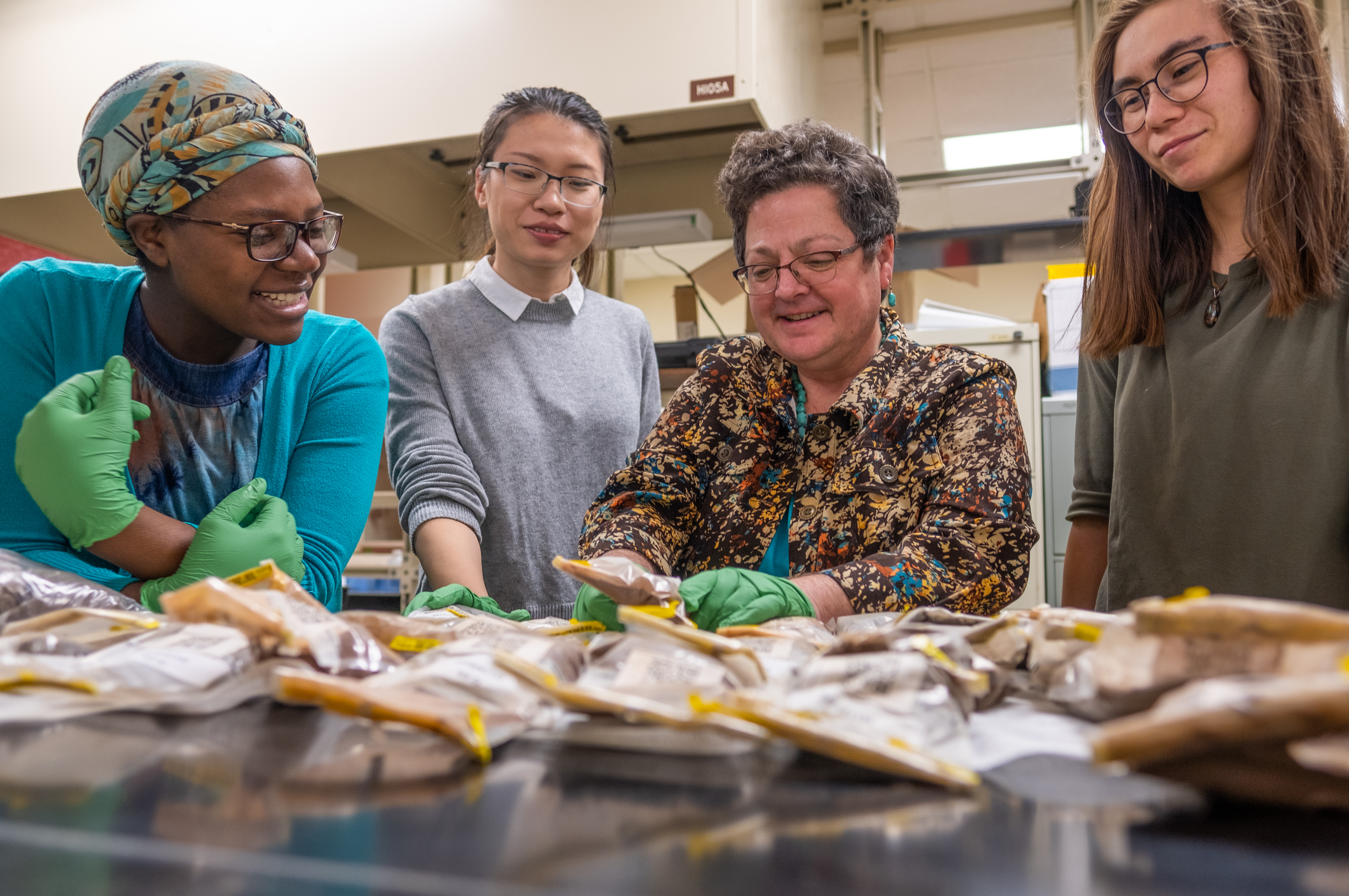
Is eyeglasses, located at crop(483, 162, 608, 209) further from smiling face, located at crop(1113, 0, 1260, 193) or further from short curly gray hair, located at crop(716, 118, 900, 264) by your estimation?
smiling face, located at crop(1113, 0, 1260, 193)

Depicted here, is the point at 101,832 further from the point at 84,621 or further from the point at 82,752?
the point at 84,621

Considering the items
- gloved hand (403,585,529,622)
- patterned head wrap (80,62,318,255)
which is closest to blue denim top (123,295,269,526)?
patterned head wrap (80,62,318,255)

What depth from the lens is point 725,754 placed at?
383 millimetres

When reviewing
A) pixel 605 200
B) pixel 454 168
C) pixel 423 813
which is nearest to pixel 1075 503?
pixel 605 200

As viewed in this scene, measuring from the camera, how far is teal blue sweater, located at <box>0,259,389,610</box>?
0.88 m

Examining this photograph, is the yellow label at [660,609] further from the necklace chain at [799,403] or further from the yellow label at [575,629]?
the necklace chain at [799,403]

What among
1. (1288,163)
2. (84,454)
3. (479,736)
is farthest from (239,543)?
(1288,163)

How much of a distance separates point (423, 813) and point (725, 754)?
0.13 m

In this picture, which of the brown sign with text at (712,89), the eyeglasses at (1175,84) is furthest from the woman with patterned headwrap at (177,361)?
the brown sign with text at (712,89)

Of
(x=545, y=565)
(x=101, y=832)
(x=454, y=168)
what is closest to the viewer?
(x=101, y=832)

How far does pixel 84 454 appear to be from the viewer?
0.80 m

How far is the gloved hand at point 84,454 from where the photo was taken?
0.80 meters

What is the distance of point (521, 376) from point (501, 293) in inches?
5.9

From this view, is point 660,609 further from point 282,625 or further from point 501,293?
point 501,293
